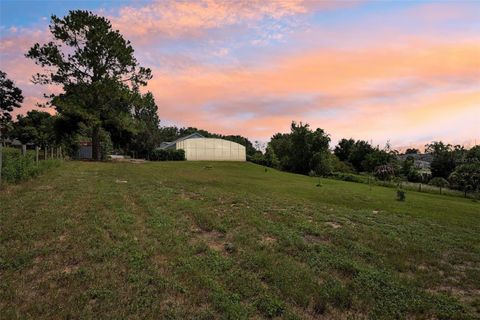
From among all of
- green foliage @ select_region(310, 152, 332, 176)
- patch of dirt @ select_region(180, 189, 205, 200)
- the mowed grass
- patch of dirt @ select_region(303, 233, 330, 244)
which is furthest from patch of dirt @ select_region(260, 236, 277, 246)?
green foliage @ select_region(310, 152, 332, 176)

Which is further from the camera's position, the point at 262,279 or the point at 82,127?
the point at 82,127

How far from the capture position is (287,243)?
25.1 feet

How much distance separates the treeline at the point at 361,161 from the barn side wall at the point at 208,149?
7.59 meters

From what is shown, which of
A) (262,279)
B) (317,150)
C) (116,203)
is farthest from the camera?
(317,150)

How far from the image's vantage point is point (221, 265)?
6.24m

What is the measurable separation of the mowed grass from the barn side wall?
46.8 meters

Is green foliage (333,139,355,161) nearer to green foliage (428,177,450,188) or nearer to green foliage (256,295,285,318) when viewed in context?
green foliage (428,177,450,188)

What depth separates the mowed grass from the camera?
4828 millimetres

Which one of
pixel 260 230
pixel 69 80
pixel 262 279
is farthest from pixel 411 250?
pixel 69 80

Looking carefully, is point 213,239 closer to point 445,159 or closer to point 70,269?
point 70,269

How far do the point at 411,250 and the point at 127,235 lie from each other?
21.5 ft

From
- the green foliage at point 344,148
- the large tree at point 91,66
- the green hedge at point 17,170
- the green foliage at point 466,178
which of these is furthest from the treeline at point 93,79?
the green foliage at point 344,148

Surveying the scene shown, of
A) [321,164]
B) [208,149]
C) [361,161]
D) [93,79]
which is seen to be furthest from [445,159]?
[93,79]

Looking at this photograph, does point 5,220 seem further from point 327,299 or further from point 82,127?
point 82,127
